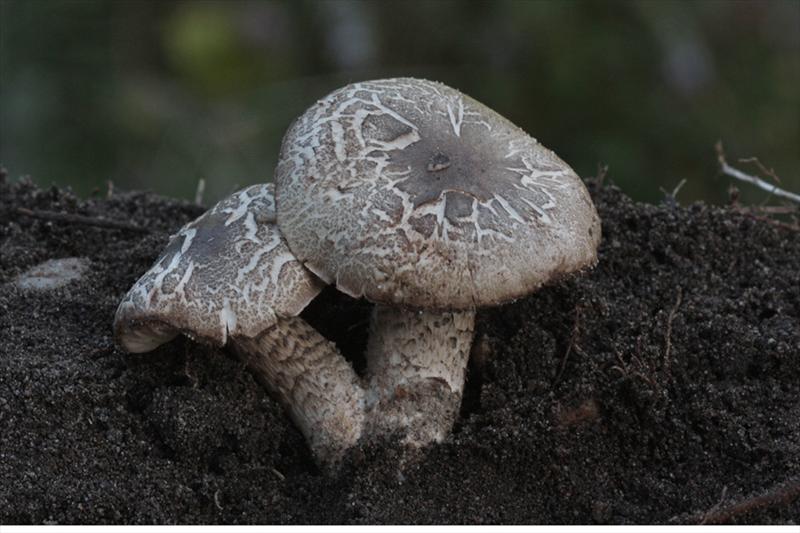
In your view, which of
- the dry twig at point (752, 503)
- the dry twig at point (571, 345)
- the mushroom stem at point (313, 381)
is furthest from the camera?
the dry twig at point (571, 345)

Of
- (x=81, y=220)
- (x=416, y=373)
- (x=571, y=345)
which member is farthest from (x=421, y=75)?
(x=416, y=373)

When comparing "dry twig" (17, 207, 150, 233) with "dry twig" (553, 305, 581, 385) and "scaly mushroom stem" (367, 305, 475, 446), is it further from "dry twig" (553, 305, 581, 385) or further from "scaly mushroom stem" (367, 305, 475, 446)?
"dry twig" (553, 305, 581, 385)

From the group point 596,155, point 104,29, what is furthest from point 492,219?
point 104,29

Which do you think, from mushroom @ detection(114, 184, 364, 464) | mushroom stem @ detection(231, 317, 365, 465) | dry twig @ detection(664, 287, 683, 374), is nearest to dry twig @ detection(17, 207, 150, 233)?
mushroom @ detection(114, 184, 364, 464)

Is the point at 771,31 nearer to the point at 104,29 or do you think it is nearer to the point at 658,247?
the point at 658,247

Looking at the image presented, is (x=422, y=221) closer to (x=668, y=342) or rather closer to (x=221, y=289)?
(x=221, y=289)

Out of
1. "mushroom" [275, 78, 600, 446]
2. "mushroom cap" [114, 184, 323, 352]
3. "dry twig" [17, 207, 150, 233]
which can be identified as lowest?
"dry twig" [17, 207, 150, 233]

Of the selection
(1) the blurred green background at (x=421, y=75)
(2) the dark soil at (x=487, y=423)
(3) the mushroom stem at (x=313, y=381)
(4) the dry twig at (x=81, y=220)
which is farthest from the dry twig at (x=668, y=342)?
(1) the blurred green background at (x=421, y=75)

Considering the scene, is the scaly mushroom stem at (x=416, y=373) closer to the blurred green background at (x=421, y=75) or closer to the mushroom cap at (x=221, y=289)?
the mushroom cap at (x=221, y=289)
